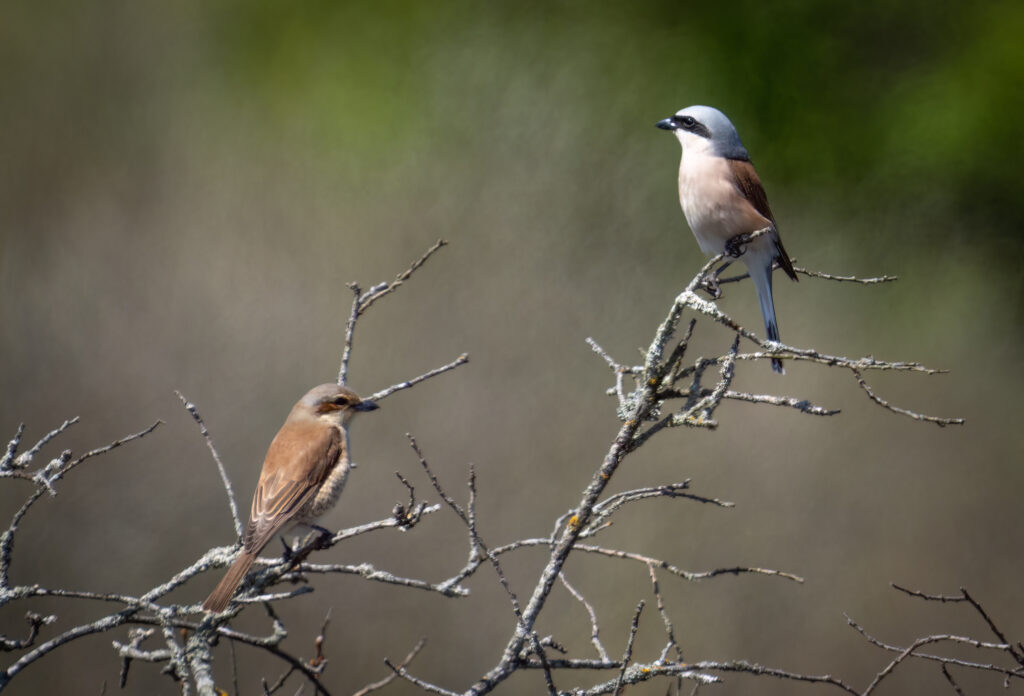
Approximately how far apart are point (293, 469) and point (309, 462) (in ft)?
0.17

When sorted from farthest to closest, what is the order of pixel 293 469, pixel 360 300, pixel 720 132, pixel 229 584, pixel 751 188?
pixel 720 132
pixel 751 188
pixel 293 469
pixel 360 300
pixel 229 584

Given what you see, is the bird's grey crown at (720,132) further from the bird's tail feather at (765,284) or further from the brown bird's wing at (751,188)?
the bird's tail feather at (765,284)

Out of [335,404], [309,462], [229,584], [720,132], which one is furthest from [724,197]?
[229,584]

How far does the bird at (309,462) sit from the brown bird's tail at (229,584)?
7.6 inches

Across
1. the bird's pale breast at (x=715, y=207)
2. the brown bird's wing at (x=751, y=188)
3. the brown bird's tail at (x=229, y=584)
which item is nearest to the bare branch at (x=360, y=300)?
the brown bird's tail at (x=229, y=584)

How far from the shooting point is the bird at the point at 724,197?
300 centimetres

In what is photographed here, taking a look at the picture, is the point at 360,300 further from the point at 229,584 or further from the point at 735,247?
the point at 735,247

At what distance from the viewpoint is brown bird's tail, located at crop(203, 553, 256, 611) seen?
7.20 ft

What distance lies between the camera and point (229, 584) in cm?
231

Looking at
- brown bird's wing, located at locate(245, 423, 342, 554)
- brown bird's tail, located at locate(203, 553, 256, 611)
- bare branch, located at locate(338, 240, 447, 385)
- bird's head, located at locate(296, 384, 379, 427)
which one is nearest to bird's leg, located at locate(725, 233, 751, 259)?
bare branch, located at locate(338, 240, 447, 385)

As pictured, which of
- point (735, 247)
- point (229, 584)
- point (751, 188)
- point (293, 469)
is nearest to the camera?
point (229, 584)

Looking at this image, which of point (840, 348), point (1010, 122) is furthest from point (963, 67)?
point (840, 348)

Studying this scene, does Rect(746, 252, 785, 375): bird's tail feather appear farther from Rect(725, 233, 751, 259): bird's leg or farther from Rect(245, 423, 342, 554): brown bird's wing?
Rect(245, 423, 342, 554): brown bird's wing

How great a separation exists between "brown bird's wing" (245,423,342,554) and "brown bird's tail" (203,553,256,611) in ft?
0.69
